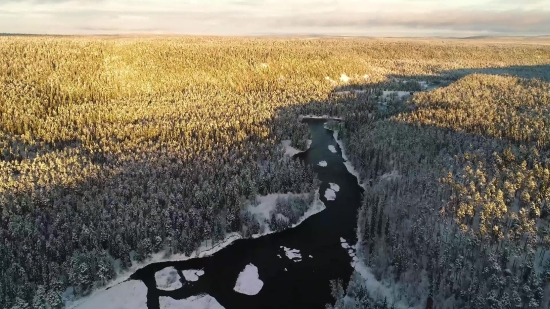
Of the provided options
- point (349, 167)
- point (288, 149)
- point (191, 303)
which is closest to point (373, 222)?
point (349, 167)

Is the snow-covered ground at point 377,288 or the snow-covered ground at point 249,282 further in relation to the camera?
the snow-covered ground at point 249,282

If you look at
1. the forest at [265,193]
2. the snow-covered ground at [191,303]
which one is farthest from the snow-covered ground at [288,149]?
the snow-covered ground at [191,303]

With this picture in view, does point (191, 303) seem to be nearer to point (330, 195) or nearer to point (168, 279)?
point (168, 279)

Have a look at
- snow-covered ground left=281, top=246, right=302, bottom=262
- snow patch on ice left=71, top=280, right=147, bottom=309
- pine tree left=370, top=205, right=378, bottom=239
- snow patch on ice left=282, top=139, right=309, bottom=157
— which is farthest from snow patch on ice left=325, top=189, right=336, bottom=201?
snow patch on ice left=71, top=280, right=147, bottom=309

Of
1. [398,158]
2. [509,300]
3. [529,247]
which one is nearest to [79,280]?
[509,300]

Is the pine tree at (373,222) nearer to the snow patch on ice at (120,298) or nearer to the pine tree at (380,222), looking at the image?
the pine tree at (380,222)

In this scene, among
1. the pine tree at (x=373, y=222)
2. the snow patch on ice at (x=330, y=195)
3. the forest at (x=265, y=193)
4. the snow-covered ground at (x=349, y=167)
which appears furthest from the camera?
the snow-covered ground at (x=349, y=167)
